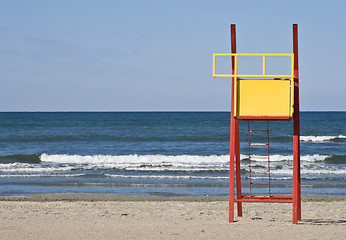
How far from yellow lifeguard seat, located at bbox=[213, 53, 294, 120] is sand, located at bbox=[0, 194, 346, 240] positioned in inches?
72.4

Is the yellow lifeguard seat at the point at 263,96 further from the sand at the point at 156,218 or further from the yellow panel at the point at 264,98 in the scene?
the sand at the point at 156,218

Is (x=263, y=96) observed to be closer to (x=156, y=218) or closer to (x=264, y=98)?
(x=264, y=98)

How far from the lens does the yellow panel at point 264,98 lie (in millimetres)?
8578

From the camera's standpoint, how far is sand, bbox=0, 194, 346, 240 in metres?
8.12

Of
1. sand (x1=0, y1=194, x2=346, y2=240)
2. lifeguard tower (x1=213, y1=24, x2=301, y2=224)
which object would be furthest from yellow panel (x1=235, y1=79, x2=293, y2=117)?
sand (x1=0, y1=194, x2=346, y2=240)

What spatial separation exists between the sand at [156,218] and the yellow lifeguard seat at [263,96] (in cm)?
184

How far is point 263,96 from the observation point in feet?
28.3

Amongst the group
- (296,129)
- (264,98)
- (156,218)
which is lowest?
(156,218)

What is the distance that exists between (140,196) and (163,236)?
20.1 feet

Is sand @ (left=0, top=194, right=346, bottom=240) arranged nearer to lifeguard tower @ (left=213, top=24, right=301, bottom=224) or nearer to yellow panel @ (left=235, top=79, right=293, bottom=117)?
lifeguard tower @ (left=213, top=24, right=301, bottom=224)

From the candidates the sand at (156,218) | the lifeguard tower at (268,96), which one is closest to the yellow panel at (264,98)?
the lifeguard tower at (268,96)

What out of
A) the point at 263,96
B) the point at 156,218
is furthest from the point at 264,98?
the point at 156,218

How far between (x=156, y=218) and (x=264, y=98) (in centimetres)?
321

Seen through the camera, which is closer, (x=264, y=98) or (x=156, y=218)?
(x=264, y=98)
